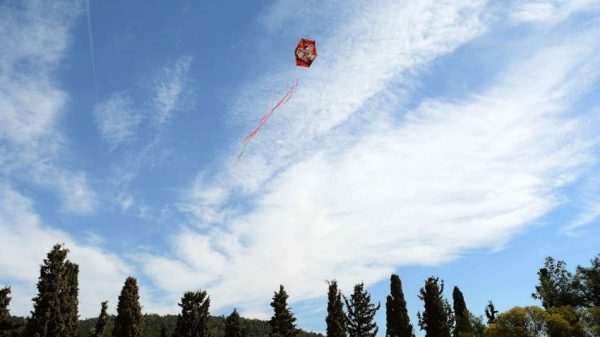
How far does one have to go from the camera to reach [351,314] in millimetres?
54250

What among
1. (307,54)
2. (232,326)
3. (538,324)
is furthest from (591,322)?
(232,326)

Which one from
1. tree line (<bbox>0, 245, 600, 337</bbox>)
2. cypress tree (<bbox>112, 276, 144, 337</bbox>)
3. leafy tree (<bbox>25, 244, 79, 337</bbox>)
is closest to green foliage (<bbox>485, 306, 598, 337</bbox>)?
tree line (<bbox>0, 245, 600, 337</bbox>)

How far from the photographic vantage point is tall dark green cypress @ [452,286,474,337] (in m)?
53.5

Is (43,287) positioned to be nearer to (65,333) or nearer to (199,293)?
(65,333)

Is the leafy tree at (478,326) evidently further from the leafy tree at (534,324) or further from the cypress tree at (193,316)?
the cypress tree at (193,316)

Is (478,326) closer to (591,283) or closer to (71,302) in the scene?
(591,283)

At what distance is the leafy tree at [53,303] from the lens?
40781mm

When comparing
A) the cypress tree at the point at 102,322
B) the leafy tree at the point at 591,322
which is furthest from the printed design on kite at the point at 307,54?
the cypress tree at the point at 102,322

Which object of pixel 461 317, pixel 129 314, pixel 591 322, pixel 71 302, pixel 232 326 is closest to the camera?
pixel 591 322

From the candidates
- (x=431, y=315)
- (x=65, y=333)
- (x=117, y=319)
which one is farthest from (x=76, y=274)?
(x=431, y=315)

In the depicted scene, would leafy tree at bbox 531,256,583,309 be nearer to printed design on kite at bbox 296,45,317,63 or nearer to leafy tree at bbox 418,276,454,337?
leafy tree at bbox 418,276,454,337

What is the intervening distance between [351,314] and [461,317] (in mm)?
18030

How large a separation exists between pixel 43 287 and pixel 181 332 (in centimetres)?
1499

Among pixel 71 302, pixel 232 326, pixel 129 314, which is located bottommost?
pixel 232 326
